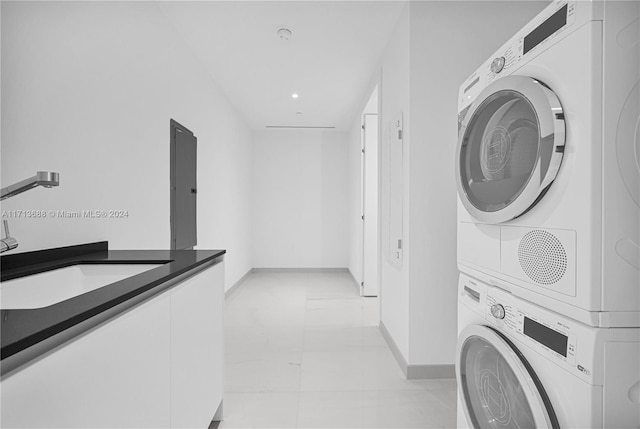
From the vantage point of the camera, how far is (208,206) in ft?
12.8

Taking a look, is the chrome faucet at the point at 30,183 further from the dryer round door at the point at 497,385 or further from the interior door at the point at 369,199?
the interior door at the point at 369,199

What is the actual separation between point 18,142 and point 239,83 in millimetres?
2792

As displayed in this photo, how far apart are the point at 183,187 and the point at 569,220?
292 cm

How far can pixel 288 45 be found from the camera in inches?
122

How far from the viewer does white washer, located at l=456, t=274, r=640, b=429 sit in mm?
876

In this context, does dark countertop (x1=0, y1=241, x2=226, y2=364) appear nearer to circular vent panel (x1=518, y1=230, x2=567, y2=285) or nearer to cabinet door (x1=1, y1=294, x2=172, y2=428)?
cabinet door (x1=1, y1=294, x2=172, y2=428)

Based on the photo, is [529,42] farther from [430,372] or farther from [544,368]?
[430,372]

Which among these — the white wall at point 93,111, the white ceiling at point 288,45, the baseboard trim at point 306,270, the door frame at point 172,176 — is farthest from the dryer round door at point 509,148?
the baseboard trim at point 306,270

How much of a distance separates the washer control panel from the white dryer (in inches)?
2.0

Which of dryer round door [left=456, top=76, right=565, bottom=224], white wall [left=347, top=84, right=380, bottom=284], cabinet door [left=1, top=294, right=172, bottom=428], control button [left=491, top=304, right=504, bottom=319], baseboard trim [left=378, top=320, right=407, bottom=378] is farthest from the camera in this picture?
white wall [left=347, top=84, right=380, bottom=284]

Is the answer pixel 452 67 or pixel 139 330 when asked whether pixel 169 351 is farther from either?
pixel 452 67

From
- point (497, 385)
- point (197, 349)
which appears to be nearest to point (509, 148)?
point (497, 385)

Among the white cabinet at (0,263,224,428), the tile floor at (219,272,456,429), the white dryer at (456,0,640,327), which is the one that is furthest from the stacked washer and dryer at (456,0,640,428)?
the white cabinet at (0,263,224,428)

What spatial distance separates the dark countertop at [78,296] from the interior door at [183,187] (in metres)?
0.90
